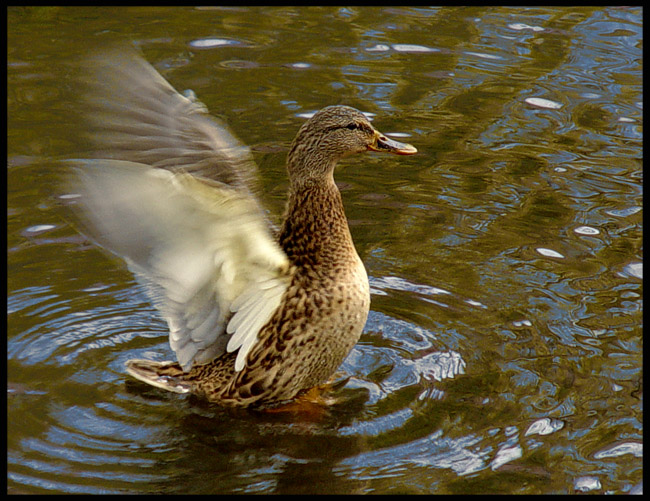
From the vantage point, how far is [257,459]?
4.71m

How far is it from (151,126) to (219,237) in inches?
28.9

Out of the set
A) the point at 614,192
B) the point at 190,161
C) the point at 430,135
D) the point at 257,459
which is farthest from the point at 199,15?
the point at 257,459

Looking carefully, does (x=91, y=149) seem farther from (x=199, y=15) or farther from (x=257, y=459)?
(x=199, y=15)

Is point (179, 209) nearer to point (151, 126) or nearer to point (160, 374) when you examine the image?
point (151, 126)

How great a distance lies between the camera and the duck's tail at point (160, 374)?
5195 mm

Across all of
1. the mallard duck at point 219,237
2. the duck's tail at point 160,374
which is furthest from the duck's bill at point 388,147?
the duck's tail at point 160,374

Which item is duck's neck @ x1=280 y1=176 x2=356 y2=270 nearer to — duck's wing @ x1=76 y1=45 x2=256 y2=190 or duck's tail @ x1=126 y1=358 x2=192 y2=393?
duck's wing @ x1=76 y1=45 x2=256 y2=190

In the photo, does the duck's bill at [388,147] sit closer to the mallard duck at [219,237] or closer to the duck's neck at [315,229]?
the mallard duck at [219,237]

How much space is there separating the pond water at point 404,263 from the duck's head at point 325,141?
1.10m

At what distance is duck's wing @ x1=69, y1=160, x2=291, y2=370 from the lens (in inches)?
171

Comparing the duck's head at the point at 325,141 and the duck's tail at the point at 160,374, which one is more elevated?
the duck's head at the point at 325,141

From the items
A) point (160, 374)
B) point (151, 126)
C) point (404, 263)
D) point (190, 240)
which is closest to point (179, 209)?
point (190, 240)

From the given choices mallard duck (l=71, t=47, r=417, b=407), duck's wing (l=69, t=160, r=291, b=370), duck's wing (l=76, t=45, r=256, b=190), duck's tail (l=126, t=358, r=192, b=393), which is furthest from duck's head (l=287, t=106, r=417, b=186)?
duck's tail (l=126, t=358, r=192, b=393)

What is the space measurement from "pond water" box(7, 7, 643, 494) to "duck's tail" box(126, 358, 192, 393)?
0.28ft
